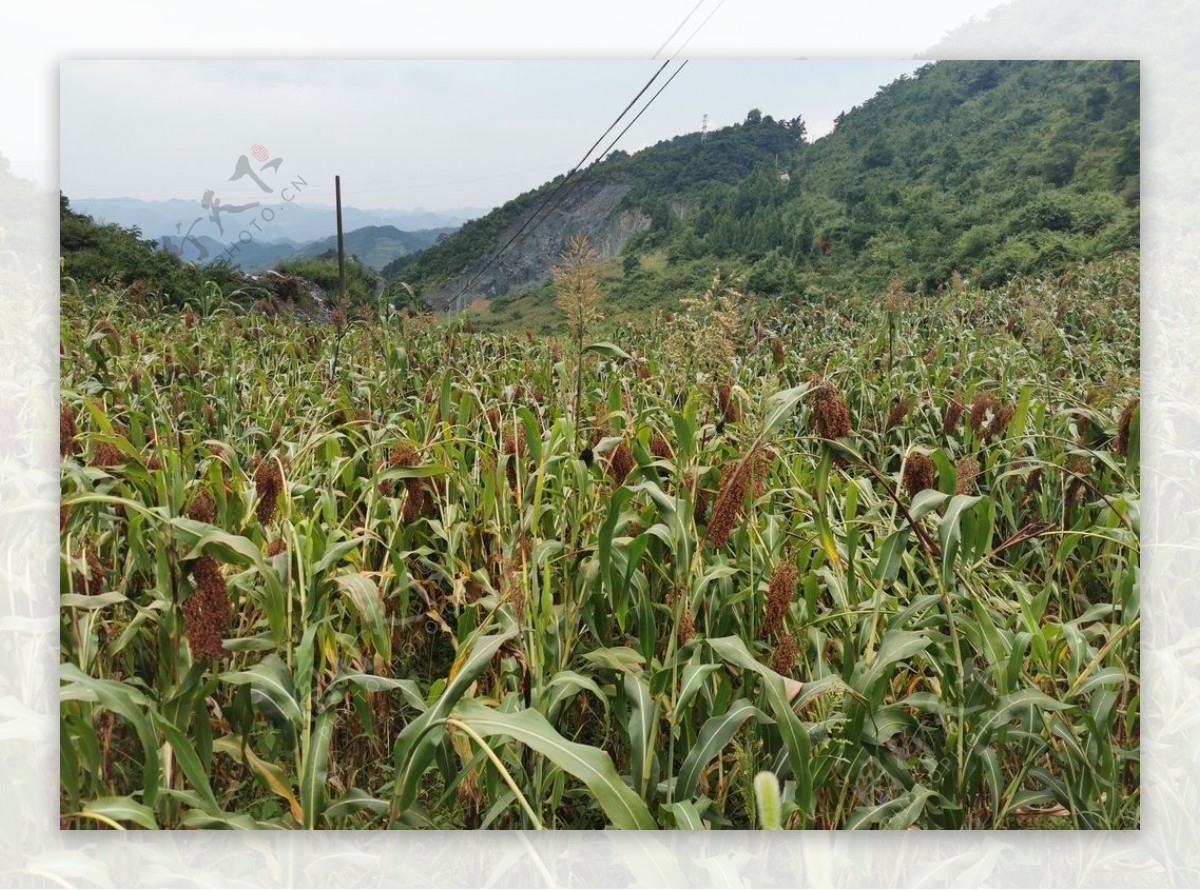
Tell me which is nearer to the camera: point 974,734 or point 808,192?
point 974,734

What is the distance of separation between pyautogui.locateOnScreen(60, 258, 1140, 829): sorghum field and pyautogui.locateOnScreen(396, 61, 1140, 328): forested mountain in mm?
98

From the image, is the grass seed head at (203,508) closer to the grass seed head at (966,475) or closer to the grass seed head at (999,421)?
the grass seed head at (966,475)

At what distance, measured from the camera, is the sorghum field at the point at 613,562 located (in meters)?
2.12

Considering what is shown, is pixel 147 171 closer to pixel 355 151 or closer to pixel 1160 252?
pixel 355 151

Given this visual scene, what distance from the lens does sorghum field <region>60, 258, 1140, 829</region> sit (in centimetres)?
212

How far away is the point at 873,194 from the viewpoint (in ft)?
8.04

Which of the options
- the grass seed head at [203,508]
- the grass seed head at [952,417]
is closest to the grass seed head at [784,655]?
the grass seed head at [952,417]

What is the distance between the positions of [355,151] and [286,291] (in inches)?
15.2

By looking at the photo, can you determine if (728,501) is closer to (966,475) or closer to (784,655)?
(784,655)

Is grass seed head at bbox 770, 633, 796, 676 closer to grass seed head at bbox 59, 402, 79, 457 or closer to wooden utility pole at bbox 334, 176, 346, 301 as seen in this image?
wooden utility pole at bbox 334, 176, 346, 301

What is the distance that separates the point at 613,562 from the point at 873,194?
112 cm
